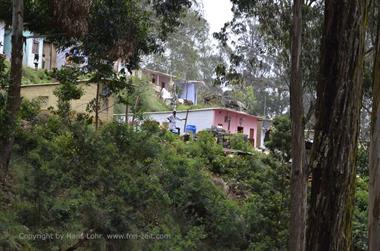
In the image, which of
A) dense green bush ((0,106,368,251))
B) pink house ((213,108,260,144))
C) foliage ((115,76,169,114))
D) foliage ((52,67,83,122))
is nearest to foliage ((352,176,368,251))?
dense green bush ((0,106,368,251))

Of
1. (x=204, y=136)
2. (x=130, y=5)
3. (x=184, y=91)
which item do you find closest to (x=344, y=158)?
(x=130, y=5)

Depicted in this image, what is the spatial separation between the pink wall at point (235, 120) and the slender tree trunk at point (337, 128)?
93.6ft

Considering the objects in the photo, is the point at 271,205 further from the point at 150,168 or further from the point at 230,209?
the point at 150,168

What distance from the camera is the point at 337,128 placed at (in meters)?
4.67

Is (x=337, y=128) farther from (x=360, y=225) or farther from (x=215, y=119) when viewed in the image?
(x=215, y=119)

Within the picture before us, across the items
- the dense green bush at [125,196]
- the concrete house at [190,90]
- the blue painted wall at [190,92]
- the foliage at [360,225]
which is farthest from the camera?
the blue painted wall at [190,92]

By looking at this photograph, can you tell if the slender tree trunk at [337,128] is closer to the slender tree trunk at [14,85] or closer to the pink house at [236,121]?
the slender tree trunk at [14,85]

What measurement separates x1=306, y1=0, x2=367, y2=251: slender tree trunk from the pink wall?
2854cm

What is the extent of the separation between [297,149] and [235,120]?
2698 cm

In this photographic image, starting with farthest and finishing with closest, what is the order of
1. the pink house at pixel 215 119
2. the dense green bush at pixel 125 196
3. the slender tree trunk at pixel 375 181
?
the pink house at pixel 215 119
the dense green bush at pixel 125 196
the slender tree trunk at pixel 375 181

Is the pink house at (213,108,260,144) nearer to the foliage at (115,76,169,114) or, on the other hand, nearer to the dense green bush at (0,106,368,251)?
the foliage at (115,76,169,114)

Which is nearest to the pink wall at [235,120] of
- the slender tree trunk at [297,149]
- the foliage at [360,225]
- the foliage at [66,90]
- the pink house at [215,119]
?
the pink house at [215,119]

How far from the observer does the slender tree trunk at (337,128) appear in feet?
15.0

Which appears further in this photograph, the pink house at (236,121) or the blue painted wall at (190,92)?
the blue painted wall at (190,92)
